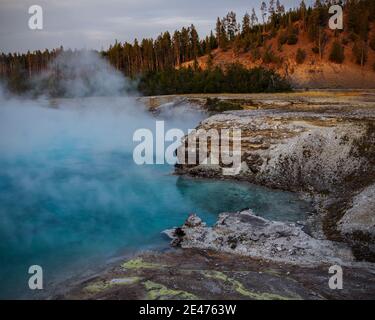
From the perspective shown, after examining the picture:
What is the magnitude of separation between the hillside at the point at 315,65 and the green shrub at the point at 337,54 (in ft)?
1.80

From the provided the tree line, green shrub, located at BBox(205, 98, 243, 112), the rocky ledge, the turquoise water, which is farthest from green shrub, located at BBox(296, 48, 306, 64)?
the rocky ledge

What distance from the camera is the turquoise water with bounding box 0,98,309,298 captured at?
10312 millimetres

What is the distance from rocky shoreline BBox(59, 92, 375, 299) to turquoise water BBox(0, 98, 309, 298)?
0.96 meters

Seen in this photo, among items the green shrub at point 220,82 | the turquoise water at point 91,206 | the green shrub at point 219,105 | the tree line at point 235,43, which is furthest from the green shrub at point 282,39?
the turquoise water at point 91,206

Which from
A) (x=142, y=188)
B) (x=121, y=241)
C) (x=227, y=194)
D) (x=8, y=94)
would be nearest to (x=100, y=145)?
(x=142, y=188)

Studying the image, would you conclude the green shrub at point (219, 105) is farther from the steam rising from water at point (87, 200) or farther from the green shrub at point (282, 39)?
the green shrub at point (282, 39)

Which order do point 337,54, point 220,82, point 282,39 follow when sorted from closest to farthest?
point 220,82 < point 337,54 < point 282,39

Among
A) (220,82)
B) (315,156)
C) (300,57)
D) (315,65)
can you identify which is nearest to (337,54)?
(315,65)

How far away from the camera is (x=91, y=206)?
47.8ft

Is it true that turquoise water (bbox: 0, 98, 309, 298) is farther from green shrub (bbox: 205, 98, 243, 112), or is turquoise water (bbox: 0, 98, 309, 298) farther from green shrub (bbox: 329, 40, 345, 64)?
green shrub (bbox: 329, 40, 345, 64)

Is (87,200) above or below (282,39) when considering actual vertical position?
below

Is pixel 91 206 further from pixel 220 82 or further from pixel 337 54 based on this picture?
pixel 337 54

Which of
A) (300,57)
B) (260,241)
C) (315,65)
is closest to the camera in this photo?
(260,241)

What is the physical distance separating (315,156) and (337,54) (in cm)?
4200
